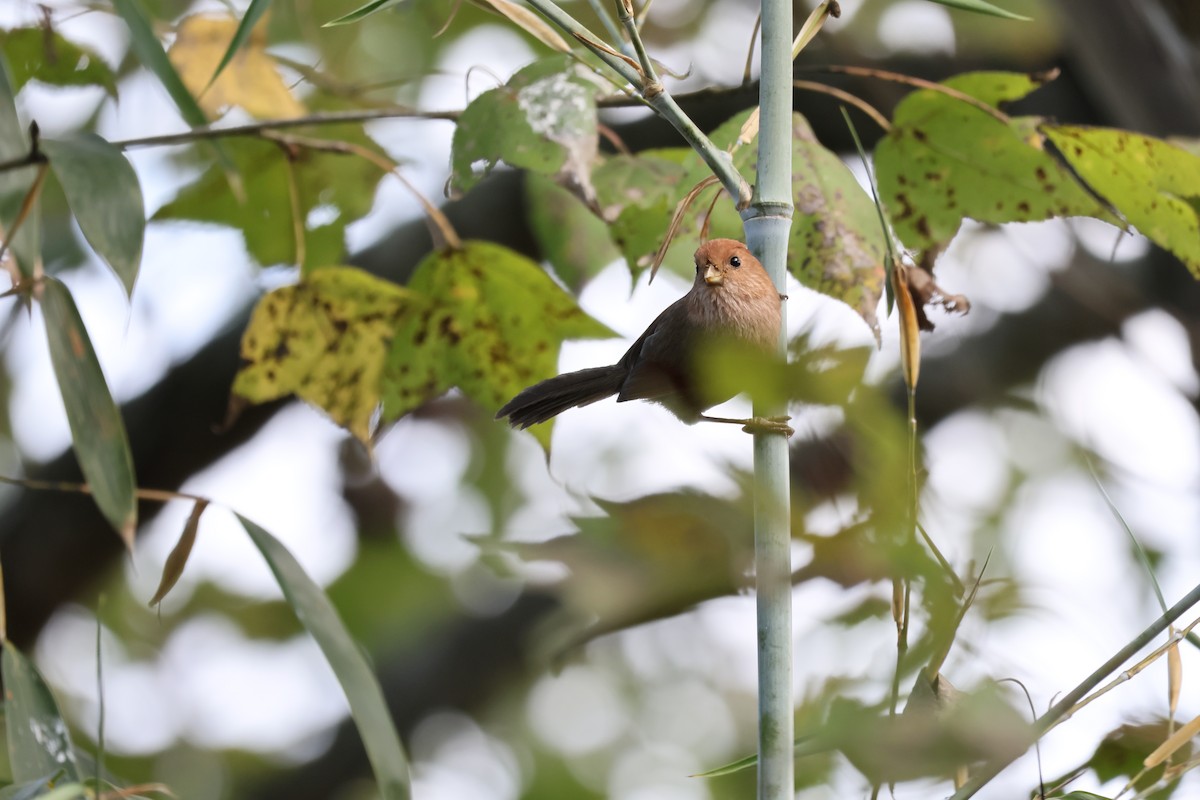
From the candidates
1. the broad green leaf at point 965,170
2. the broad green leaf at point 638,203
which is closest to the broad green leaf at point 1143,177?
the broad green leaf at point 965,170

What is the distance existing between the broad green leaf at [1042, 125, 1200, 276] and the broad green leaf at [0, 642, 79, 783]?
1000 mm

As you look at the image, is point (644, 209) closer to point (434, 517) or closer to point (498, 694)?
point (498, 694)

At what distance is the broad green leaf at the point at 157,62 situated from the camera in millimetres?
869

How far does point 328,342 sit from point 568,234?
0.98 feet

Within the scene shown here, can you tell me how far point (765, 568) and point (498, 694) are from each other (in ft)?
7.30

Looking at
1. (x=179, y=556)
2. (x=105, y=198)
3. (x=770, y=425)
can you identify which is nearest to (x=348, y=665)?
(x=179, y=556)

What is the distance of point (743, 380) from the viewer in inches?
12.5

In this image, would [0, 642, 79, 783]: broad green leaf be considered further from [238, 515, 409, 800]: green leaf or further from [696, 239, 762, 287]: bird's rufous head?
[696, 239, 762, 287]: bird's rufous head

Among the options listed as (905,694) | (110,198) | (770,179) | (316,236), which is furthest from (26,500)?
(905,694)

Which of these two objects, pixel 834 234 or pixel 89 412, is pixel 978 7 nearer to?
pixel 834 234

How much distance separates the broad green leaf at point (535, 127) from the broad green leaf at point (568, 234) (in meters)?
0.27

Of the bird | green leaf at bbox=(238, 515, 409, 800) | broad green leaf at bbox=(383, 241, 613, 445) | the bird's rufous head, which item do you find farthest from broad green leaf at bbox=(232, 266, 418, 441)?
the bird's rufous head

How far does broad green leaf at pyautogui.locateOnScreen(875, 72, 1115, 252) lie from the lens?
102 centimetres

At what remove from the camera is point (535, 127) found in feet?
3.22
